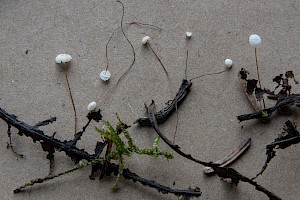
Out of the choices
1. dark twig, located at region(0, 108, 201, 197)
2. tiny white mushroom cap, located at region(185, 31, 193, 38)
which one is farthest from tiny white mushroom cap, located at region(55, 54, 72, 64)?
tiny white mushroom cap, located at region(185, 31, 193, 38)

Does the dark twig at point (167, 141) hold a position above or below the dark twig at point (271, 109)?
below

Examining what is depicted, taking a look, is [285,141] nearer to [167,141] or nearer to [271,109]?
[271,109]

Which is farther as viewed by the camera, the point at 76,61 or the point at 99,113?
the point at 76,61

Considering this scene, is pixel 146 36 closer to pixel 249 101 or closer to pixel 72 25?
pixel 72 25

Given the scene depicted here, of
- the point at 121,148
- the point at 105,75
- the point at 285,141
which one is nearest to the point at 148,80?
the point at 105,75

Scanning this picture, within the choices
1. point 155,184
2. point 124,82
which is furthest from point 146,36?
point 155,184

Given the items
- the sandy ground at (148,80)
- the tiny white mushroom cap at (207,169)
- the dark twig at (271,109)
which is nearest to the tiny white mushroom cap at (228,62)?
the sandy ground at (148,80)

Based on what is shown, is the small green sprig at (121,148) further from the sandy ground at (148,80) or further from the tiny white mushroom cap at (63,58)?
the tiny white mushroom cap at (63,58)

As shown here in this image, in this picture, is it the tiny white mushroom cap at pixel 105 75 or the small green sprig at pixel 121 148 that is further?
the tiny white mushroom cap at pixel 105 75

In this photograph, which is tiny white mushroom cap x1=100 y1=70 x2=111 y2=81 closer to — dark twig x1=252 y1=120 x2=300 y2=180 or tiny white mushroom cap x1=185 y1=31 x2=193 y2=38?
tiny white mushroom cap x1=185 y1=31 x2=193 y2=38
